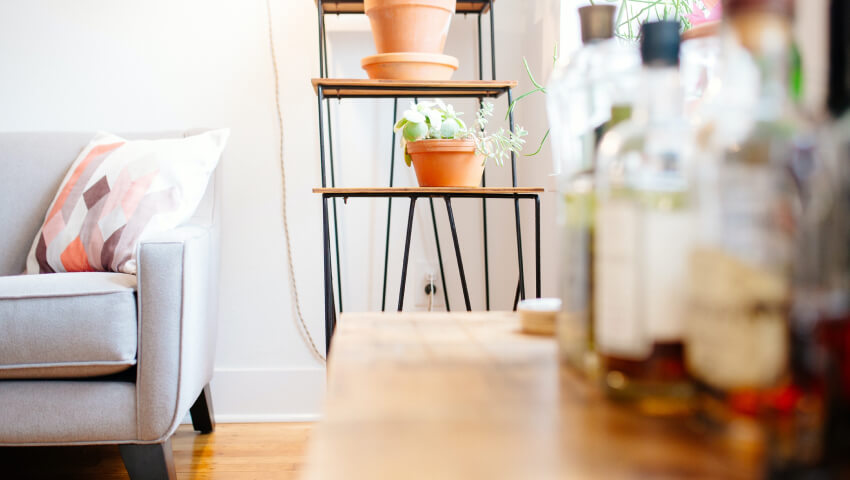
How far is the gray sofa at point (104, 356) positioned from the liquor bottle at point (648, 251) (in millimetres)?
1147

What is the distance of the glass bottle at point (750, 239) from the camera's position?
0.36m

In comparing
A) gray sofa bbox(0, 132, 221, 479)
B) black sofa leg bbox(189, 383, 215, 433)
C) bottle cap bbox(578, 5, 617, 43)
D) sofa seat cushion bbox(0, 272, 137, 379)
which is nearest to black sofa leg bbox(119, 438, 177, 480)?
gray sofa bbox(0, 132, 221, 479)

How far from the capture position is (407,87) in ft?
5.85

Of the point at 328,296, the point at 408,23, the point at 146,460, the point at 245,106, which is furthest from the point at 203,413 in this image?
the point at 408,23

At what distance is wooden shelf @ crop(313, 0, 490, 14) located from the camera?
81.2 inches

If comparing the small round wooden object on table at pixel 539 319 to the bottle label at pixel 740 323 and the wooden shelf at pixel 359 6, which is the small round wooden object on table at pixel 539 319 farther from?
the wooden shelf at pixel 359 6

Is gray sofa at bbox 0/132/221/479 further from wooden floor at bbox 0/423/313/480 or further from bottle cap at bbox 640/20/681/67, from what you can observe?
bottle cap at bbox 640/20/681/67

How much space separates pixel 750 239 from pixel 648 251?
0.06 meters

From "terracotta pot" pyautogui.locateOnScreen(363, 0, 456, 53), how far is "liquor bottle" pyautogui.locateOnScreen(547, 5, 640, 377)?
1.21 m

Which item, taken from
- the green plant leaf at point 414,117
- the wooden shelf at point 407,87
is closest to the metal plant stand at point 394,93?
the wooden shelf at point 407,87

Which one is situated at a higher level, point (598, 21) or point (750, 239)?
point (598, 21)

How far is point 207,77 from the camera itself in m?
2.21

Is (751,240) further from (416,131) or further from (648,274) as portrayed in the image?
(416,131)

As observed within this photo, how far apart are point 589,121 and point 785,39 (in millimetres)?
206
